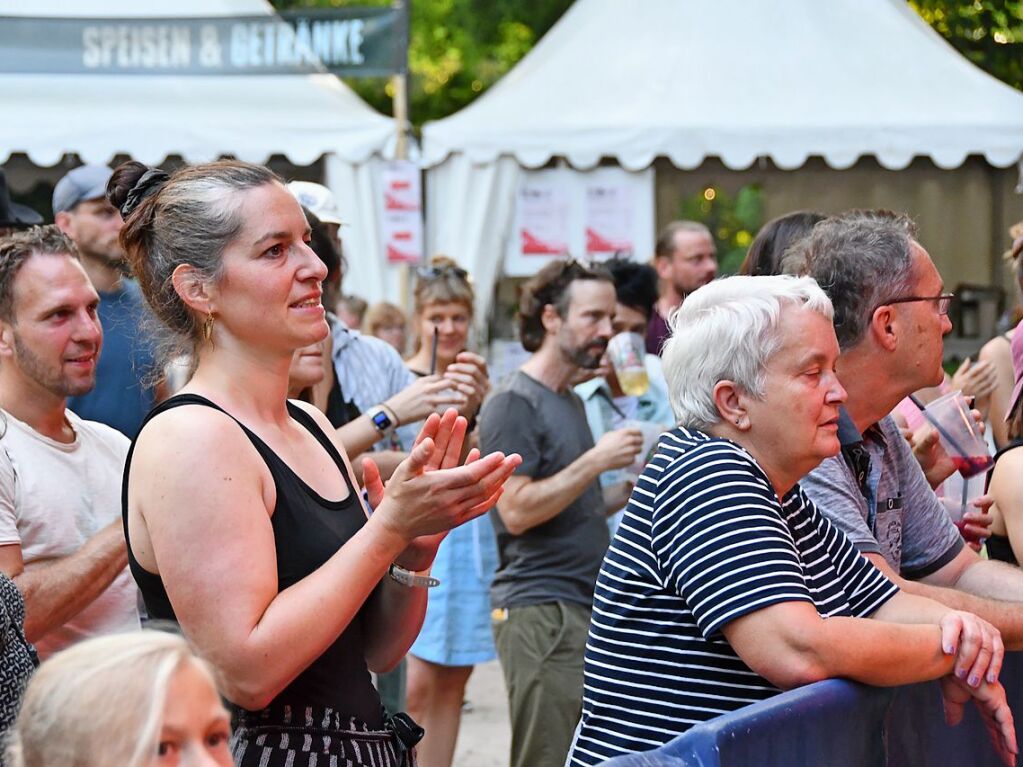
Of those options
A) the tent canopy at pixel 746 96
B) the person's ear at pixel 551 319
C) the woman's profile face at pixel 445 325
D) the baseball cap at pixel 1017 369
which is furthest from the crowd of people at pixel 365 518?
the tent canopy at pixel 746 96

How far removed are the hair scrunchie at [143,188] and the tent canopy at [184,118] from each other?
7258mm

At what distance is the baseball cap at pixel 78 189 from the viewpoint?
5.39m

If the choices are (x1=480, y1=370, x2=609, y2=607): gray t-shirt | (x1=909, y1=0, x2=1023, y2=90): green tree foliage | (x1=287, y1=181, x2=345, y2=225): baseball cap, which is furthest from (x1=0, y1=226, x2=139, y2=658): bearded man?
(x1=909, y1=0, x2=1023, y2=90): green tree foliage

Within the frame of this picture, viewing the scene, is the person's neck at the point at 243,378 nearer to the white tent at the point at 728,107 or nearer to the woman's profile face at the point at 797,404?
the woman's profile face at the point at 797,404

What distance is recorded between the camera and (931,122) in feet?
32.5

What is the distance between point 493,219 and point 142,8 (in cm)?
352

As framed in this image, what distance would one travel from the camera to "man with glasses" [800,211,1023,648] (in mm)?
3154

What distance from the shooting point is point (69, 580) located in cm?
332

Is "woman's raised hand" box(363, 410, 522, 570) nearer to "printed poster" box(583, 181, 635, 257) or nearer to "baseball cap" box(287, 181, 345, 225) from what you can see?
"baseball cap" box(287, 181, 345, 225)

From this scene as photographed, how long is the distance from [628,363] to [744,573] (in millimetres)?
3288

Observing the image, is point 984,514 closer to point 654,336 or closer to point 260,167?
point 260,167

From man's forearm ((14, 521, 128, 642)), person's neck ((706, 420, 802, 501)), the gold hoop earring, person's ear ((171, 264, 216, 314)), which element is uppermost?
person's ear ((171, 264, 216, 314))

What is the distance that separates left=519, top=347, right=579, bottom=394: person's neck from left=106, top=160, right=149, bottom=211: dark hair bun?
2554 mm

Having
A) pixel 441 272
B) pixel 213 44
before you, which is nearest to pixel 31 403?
pixel 441 272
